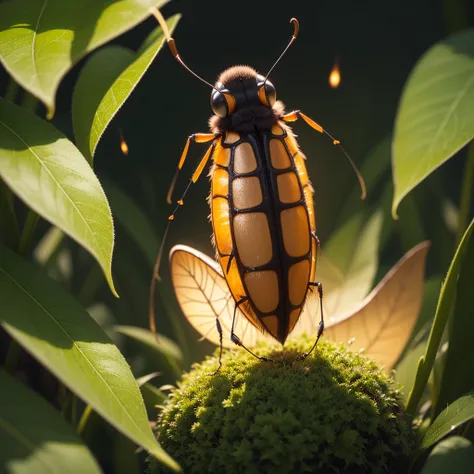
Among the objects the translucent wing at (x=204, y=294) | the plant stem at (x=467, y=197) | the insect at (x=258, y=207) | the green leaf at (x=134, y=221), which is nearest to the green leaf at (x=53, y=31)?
the insect at (x=258, y=207)

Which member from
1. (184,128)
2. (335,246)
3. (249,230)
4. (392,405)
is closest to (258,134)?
(249,230)

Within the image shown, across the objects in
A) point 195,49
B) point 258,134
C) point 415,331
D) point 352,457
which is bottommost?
point 352,457

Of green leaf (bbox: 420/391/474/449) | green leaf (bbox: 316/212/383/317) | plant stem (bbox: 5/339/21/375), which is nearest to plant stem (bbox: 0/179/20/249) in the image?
plant stem (bbox: 5/339/21/375)

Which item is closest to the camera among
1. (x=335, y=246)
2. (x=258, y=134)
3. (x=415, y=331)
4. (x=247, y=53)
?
(x=258, y=134)

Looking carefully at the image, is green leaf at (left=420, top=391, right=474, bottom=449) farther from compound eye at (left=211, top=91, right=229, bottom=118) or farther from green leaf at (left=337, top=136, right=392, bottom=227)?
green leaf at (left=337, top=136, right=392, bottom=227)

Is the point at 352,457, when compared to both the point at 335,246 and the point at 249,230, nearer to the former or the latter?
the point at 249,230

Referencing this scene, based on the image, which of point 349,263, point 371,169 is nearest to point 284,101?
point 371,169
